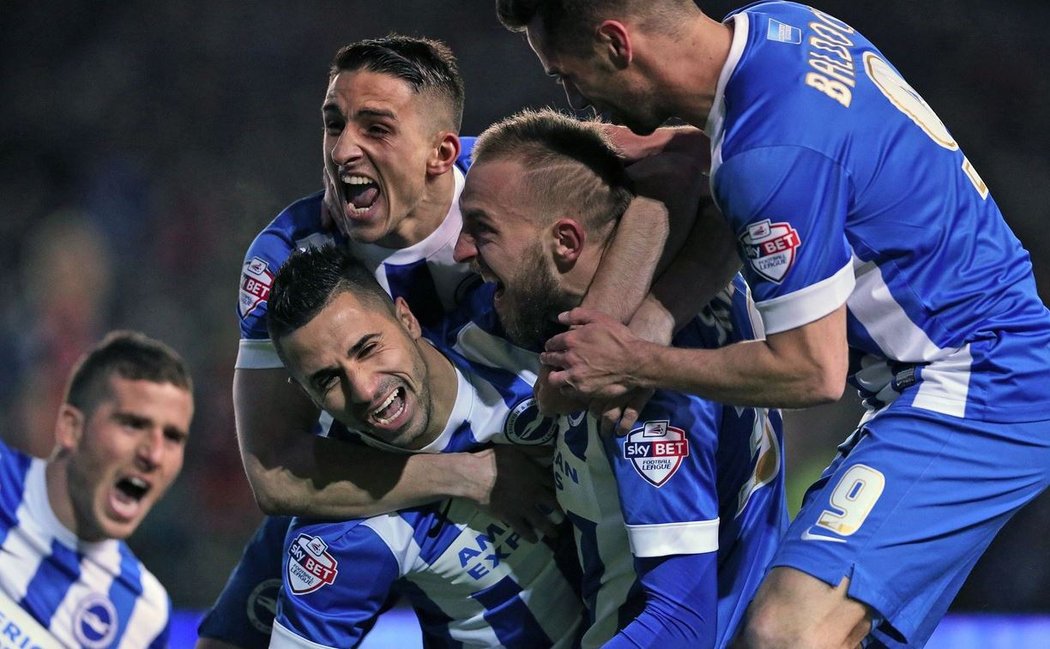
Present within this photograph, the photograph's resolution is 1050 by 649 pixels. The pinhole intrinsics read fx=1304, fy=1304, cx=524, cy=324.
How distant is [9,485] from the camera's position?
4.18m

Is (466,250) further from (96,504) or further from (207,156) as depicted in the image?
(207,156)

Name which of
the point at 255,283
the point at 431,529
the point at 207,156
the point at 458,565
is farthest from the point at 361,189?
the point at 207,156

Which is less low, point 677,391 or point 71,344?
point 677,391

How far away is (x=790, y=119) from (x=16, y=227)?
265 inches

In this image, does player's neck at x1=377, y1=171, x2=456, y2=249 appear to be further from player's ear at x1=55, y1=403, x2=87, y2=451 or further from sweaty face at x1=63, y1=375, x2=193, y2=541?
player's ear at x1=55, y1=403, x2=87, y2=451

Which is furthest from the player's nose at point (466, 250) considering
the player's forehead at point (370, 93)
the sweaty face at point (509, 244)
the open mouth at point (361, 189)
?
the player's forehead at point (370, 93)

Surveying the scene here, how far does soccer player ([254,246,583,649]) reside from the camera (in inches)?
124

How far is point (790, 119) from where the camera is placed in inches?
98.3

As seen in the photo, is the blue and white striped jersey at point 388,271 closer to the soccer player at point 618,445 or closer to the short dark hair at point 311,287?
the short dark hair at point 311,287

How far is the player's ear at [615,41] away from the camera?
2648mm

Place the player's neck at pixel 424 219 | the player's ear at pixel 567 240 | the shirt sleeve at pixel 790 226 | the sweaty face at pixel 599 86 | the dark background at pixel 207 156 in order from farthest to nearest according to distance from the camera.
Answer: the dark background at pixel 207 156
the player's neck at pixel 424 219
the player's ear at pixel 567 240
the sweaty face at pixel 599 86
the shirt sleeve at pixel 790 226

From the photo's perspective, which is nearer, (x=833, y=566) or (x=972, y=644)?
(x=833, y=566)

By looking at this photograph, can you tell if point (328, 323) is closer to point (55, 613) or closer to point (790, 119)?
point (790, 119)

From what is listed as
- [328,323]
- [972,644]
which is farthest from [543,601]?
[972,644]
